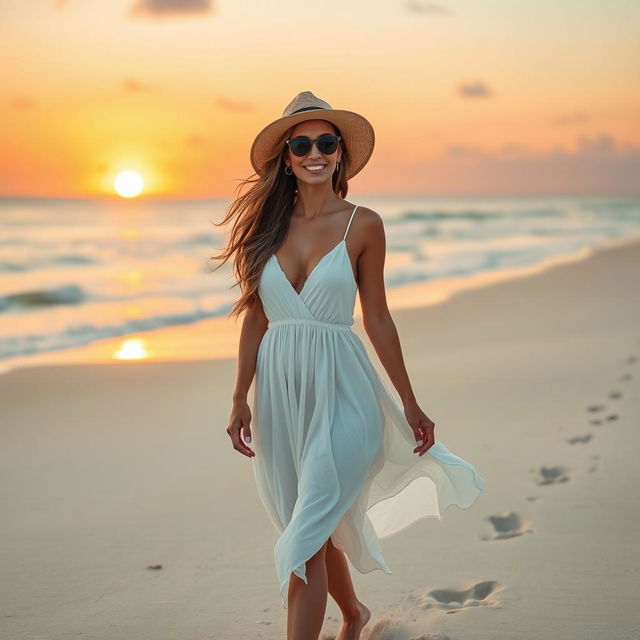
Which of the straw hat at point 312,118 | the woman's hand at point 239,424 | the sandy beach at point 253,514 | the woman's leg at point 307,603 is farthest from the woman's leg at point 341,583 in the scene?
the straw hat at point 312,118

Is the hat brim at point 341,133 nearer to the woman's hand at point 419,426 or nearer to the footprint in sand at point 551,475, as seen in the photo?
the woman's hand at point 419,426

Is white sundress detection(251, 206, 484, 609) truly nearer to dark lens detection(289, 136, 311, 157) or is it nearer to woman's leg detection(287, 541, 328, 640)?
woman's leg detection(287, 541, 328, 640)

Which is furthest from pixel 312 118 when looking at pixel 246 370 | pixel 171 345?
pixel 171 345

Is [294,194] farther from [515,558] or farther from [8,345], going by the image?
[8,345]

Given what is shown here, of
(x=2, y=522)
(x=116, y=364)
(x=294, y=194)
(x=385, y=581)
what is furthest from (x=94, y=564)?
(x=116, y=364)

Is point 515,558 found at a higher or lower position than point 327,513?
lower

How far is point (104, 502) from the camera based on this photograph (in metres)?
5.40

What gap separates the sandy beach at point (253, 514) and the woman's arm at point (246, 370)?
896 millimetres

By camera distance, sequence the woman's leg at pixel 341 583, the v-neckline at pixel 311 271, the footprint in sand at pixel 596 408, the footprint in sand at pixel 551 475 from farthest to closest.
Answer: the footprint in sand at pixel 596 408, the footprint in sand at pixel 551 475, the woman's leg at pixel 341 583, the v-neckline at pixel 311 271

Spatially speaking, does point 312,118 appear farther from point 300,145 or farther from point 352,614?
point 352,614

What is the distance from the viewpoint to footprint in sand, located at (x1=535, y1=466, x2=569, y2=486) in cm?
→ 545

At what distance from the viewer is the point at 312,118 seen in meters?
3.44

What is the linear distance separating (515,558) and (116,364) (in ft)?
19.7

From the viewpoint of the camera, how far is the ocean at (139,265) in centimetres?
1284
